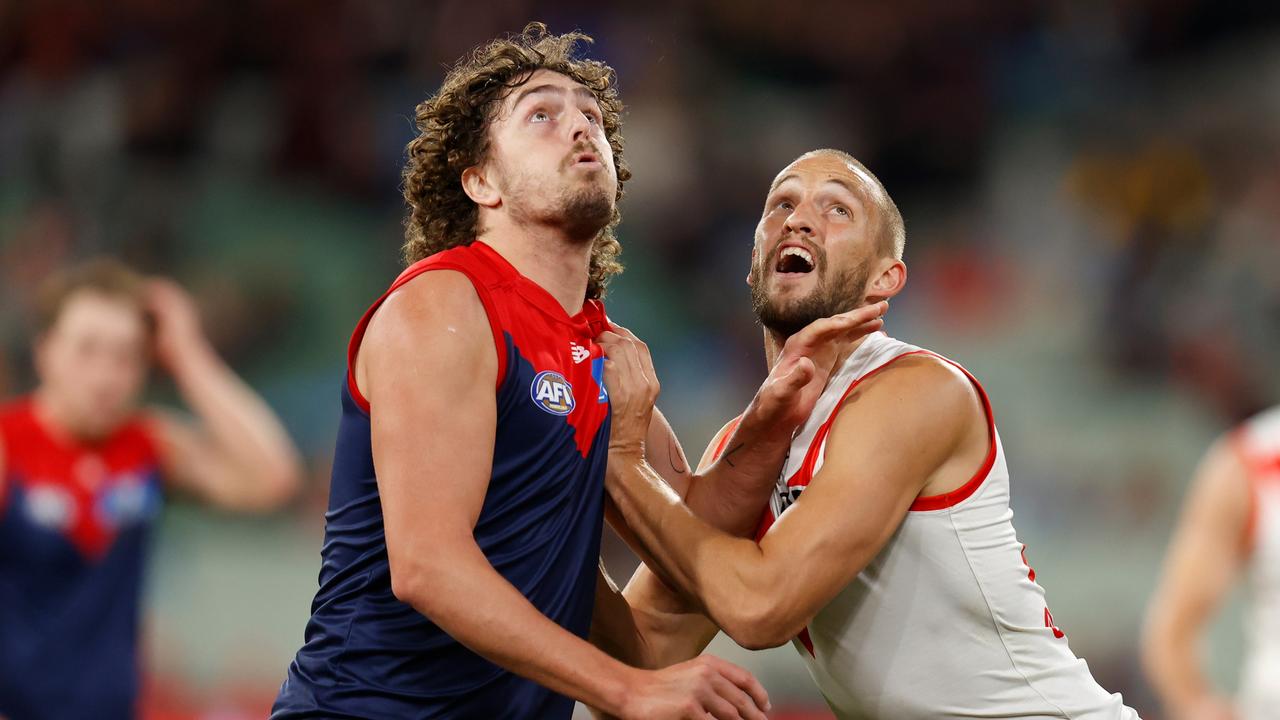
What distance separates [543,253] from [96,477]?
3.29 metres

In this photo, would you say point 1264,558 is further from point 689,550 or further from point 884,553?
point 689,550

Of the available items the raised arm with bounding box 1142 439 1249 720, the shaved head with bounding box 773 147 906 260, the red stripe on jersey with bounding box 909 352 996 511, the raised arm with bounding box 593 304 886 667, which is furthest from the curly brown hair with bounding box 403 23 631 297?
the raised arm with bounding box 1142 439 1249 720

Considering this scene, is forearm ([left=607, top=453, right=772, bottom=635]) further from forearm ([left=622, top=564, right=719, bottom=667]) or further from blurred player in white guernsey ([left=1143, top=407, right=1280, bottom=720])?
blurred player in white guernsey ([left=1143, top=407, right=1280, bottom=720])

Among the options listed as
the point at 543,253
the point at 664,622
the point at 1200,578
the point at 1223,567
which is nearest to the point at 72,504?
the point at 664,622

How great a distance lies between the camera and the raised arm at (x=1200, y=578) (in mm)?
5598

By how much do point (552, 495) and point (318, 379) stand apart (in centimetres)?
635

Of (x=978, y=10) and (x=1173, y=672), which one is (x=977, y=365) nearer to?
(x=978, y=10)

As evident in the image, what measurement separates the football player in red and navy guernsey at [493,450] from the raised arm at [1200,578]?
252 centimetres

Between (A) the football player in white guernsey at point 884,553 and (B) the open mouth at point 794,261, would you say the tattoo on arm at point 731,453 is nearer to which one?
(A) the football player in white guernsey at point 884,553

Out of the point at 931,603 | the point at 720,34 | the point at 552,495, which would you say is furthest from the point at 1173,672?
the point at 720,34

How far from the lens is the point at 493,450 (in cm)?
335

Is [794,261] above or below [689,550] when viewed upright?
above

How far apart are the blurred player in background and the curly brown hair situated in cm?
249

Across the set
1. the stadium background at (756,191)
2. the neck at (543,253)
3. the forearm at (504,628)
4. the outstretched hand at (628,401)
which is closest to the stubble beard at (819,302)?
the outstretched hand at (628,401)
